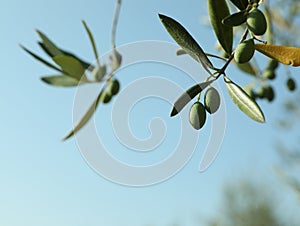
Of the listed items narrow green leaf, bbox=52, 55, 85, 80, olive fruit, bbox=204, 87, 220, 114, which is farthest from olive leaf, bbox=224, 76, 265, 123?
narrow green leaf, bbox=52, 55, 85, 80

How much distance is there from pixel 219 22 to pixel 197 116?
0.16 meters

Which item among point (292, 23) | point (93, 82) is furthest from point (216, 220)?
point (93, 82)

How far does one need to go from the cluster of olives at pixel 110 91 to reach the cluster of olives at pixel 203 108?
0.39m

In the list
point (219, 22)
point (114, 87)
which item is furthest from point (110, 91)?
point (219, 22)

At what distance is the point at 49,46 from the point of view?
928mm

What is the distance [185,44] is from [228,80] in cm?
8

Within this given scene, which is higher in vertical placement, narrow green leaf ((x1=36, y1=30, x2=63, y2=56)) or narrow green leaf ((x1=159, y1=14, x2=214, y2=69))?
narrow green leaf ((x1=36, y1=30, x2=63, y2=56))

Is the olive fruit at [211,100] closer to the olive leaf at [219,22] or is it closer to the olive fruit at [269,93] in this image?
the olive leaf at [219,22]

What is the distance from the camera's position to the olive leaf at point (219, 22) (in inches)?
26.9

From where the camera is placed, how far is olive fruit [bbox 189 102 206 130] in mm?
621

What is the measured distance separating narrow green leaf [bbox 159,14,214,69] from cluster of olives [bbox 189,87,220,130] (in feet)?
0.12

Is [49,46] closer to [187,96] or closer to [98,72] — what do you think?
[98,72]

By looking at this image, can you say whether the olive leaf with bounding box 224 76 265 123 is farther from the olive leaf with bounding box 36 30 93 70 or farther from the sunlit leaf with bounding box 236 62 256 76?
the sunlit leaf with bounding box 236 62 256 76

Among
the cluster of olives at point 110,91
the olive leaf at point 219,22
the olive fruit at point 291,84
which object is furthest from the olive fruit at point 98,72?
the olive fruit at point 291,84
